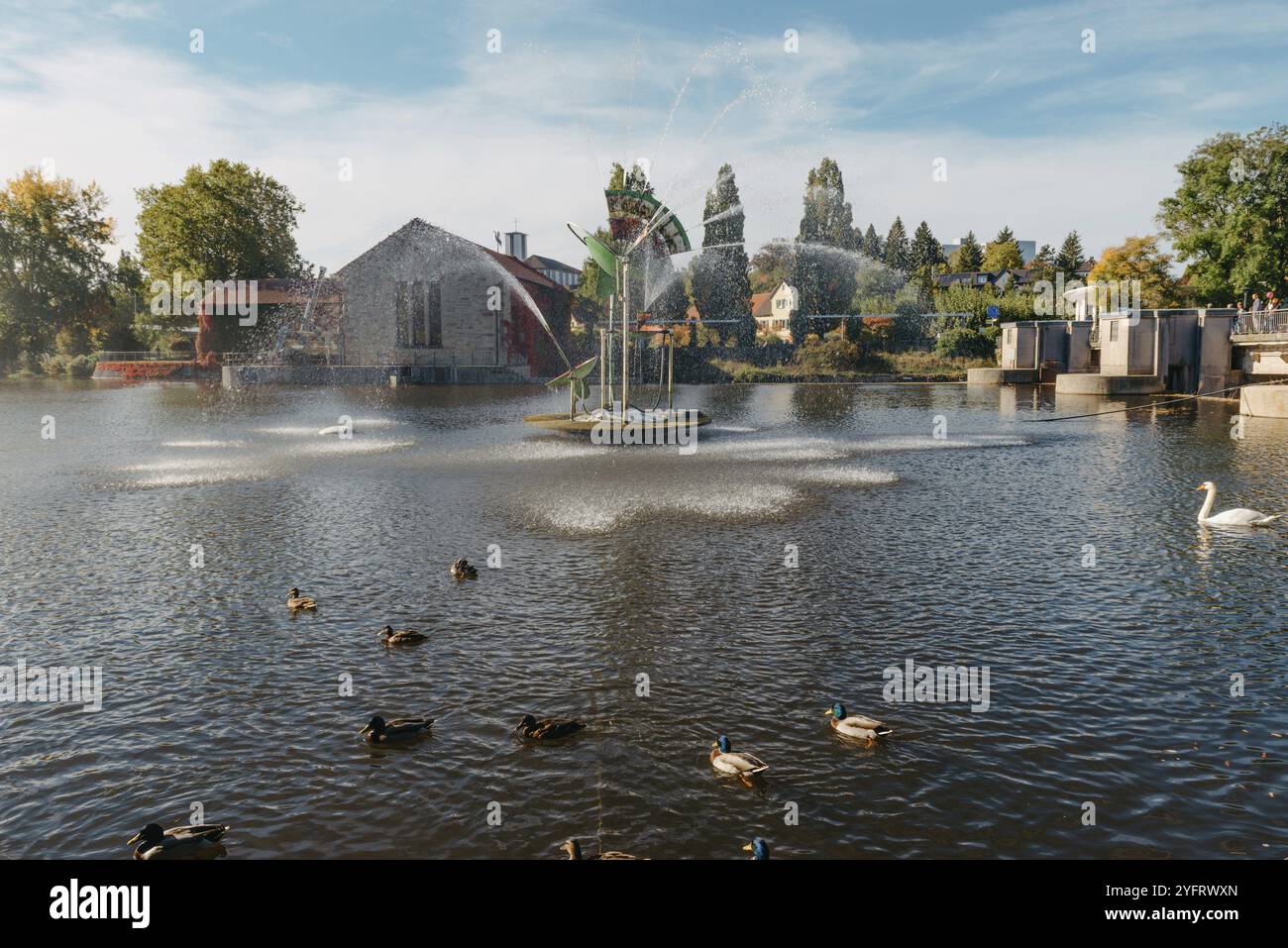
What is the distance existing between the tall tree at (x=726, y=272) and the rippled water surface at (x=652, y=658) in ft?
310

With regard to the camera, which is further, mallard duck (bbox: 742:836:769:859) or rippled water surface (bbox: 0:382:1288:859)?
rippled water surface (bbox: 0:382:1288:859)

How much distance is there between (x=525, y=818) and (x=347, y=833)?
80.2 inches

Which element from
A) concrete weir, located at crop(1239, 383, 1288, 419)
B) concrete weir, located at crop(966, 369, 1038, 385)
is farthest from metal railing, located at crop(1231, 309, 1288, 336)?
concrete weir, located at crop(966, 369, 1038, 385)

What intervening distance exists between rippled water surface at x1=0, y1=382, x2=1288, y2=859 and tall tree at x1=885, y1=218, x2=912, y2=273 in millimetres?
115973

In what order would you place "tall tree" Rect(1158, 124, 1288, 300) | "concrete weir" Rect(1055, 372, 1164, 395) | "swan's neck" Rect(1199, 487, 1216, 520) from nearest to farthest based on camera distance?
"swan's neck" Rect(1199, 487, 1216, 520)
"concrete weir" Rect(1055, 372, 1164, 395)
"tall tree" Rect(1158, 124, 1288, 300)

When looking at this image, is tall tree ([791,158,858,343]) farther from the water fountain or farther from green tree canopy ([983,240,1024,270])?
the water fountain

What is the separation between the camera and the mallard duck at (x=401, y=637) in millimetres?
15703

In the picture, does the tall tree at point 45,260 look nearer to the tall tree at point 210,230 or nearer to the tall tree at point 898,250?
the tall tree at point 210,230

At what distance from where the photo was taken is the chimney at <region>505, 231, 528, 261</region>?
5896 inches

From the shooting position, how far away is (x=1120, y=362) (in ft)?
245

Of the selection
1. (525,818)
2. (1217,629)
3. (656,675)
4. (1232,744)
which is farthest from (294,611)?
(1217,629)

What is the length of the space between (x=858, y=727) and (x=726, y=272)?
122m
